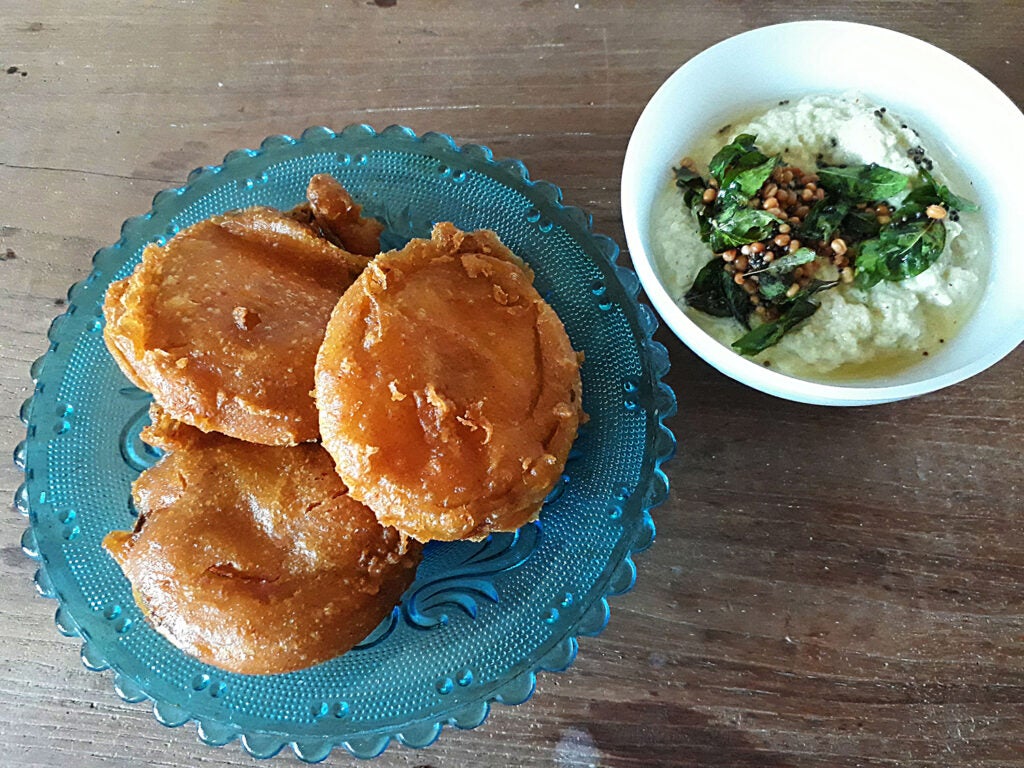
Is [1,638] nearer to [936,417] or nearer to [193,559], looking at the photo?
[193,559]

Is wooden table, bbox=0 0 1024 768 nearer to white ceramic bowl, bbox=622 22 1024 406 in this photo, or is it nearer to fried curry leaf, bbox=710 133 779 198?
white ceramic bowl, bbox=622 22 1024 406

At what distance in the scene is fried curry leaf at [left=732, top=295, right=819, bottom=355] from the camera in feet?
7.82

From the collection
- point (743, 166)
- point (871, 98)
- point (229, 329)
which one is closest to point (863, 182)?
point (743, 166)

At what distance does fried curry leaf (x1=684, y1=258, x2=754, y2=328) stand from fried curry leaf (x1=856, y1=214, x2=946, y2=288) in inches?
14.9

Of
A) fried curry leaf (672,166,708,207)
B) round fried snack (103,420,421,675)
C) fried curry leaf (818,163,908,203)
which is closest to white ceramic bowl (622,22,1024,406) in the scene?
fried curry leaf (672,166,708,207)

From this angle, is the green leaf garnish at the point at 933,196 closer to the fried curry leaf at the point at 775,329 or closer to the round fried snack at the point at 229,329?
the fried curry leaf at the point at 775,329

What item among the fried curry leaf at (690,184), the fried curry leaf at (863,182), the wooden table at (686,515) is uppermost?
the fried curry leaf at (863,182)

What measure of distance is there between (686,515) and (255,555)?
1446 millimetres

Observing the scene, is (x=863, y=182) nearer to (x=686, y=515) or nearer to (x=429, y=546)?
(x=686, y=515)

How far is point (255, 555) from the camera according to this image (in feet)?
6.92

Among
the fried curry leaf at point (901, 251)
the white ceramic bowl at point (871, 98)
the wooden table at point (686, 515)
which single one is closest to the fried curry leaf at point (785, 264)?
the fried curry leaf at point (901, 251)

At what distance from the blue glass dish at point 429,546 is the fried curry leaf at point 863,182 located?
73cm

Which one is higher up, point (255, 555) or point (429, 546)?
point (255, 555)

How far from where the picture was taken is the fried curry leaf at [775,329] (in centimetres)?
238
